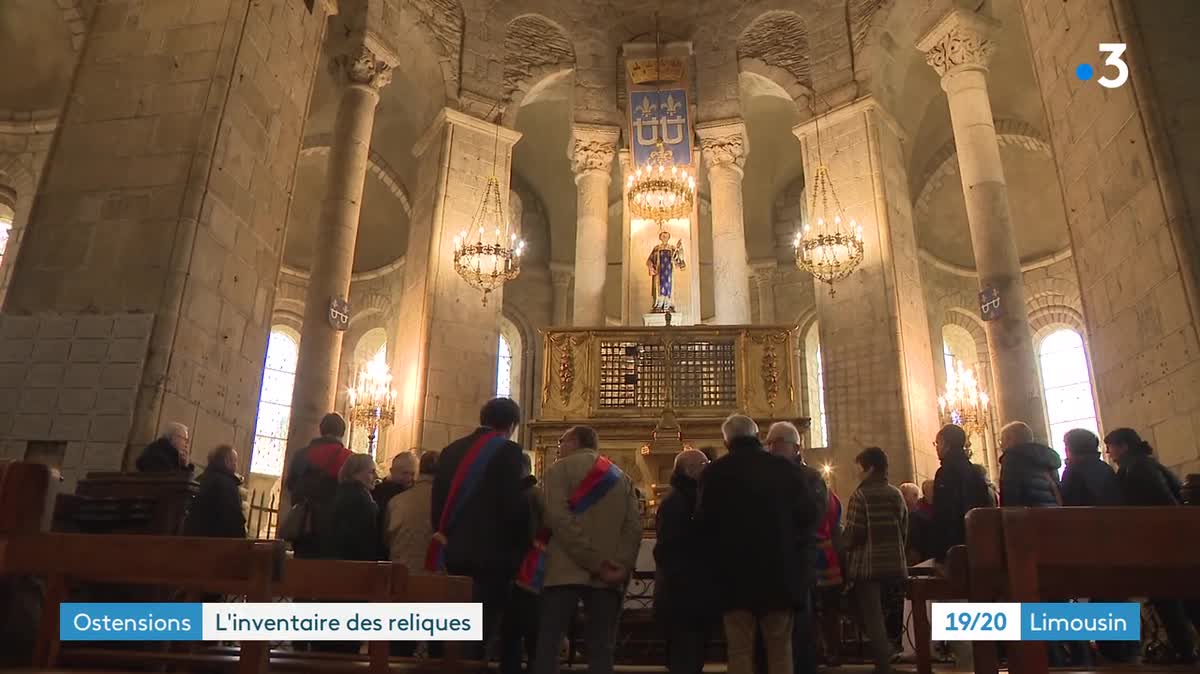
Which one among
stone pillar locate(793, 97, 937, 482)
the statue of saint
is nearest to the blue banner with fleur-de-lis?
the statue of saint

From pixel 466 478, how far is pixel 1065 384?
641 inches

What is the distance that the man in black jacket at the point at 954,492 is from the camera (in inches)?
204

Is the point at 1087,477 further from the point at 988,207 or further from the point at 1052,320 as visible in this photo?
the point at 1052,320

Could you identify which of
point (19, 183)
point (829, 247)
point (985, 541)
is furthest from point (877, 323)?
point (19, 183)

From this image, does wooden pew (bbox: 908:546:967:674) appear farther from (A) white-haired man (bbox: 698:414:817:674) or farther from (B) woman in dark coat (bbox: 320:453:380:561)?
(B) woman in dark coat (bbox: 320:453:380:561)

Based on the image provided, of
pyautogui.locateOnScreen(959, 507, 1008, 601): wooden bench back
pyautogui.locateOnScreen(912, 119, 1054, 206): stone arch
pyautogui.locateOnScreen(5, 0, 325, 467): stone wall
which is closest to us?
pyautogui.locateOnScreen(959, 507, 1008, 601): wooden bench back

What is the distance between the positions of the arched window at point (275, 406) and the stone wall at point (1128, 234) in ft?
50.5

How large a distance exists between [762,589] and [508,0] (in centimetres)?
1444

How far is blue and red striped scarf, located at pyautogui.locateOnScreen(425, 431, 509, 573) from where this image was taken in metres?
4.29

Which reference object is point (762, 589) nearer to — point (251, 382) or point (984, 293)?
point (251, 382)

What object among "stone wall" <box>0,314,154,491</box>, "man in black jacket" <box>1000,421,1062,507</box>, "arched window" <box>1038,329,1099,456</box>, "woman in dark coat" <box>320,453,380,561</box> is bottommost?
"woman in dark coat" <box>320,453,380,561</box>

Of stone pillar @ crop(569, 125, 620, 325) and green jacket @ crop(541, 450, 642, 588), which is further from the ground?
stone pillar @ crop(569, 125, 620, 325)

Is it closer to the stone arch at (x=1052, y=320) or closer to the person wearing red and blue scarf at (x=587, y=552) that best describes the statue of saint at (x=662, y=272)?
the stone arch at (x=1052, y=320)

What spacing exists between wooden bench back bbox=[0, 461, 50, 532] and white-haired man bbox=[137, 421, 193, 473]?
206 centimetres
